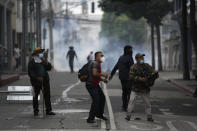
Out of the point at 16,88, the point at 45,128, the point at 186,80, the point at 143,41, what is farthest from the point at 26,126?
the point at 143,41

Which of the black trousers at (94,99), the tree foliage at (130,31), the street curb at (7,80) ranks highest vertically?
the tree foliage at (130,31)

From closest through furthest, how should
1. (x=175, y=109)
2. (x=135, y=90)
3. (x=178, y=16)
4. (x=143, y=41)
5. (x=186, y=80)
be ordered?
(x=135, y=90) < (x=175, y=109) < (x=186, y=80) < (x=178, y=16) < (x=143, y=41)

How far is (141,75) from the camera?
14.1 meters

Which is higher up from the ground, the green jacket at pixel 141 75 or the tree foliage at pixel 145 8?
the tree foliage at pixel 145 8

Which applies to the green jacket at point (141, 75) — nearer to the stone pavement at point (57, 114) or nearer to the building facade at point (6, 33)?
the stone pavement at point (57, 114)

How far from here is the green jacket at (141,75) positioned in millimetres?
14102

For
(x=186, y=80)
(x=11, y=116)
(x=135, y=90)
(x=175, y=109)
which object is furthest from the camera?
(x=186, y=80)

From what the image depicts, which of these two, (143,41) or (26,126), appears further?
(143,41)

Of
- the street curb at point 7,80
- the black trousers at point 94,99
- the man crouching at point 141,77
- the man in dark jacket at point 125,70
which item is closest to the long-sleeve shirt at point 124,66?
the man in dark jacket at point 125,70

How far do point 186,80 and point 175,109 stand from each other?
51.4 ft

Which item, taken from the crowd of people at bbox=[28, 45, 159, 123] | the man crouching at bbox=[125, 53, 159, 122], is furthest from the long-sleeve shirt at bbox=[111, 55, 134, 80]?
the man crouching at bbox=[125, 53, 159, 122]

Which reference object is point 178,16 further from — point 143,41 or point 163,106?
point 143,41

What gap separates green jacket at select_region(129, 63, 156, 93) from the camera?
46.3 feet

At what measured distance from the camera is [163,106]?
18734mm
